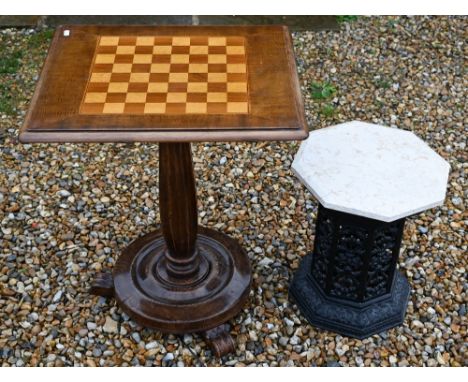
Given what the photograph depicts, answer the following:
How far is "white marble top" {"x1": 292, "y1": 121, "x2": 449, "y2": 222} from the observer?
9.22 ft

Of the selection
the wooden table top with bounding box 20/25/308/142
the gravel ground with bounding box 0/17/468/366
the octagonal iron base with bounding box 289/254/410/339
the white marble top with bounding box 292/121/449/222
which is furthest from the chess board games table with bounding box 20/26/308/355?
the white marble top with bounding box 292/121/449/222

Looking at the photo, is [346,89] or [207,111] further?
[346,89]

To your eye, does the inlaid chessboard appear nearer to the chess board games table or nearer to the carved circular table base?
the chess board games table

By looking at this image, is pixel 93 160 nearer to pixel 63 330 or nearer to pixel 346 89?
pixel 63 330

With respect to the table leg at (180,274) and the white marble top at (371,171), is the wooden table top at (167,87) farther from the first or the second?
the white marble top at (371,171)

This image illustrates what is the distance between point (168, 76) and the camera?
2754mm

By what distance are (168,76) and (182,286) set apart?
3.53 feet

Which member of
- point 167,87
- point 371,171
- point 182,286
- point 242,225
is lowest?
point 242,225

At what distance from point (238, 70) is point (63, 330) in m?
1.52

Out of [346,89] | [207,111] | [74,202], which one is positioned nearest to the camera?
[207,111]

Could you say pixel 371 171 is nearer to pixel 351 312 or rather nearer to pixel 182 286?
pixel 351 312

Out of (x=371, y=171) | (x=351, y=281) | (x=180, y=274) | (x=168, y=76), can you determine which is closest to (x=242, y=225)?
(x=180, y=274)

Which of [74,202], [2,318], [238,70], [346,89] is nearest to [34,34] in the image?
[74,202]

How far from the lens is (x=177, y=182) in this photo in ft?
9.77
